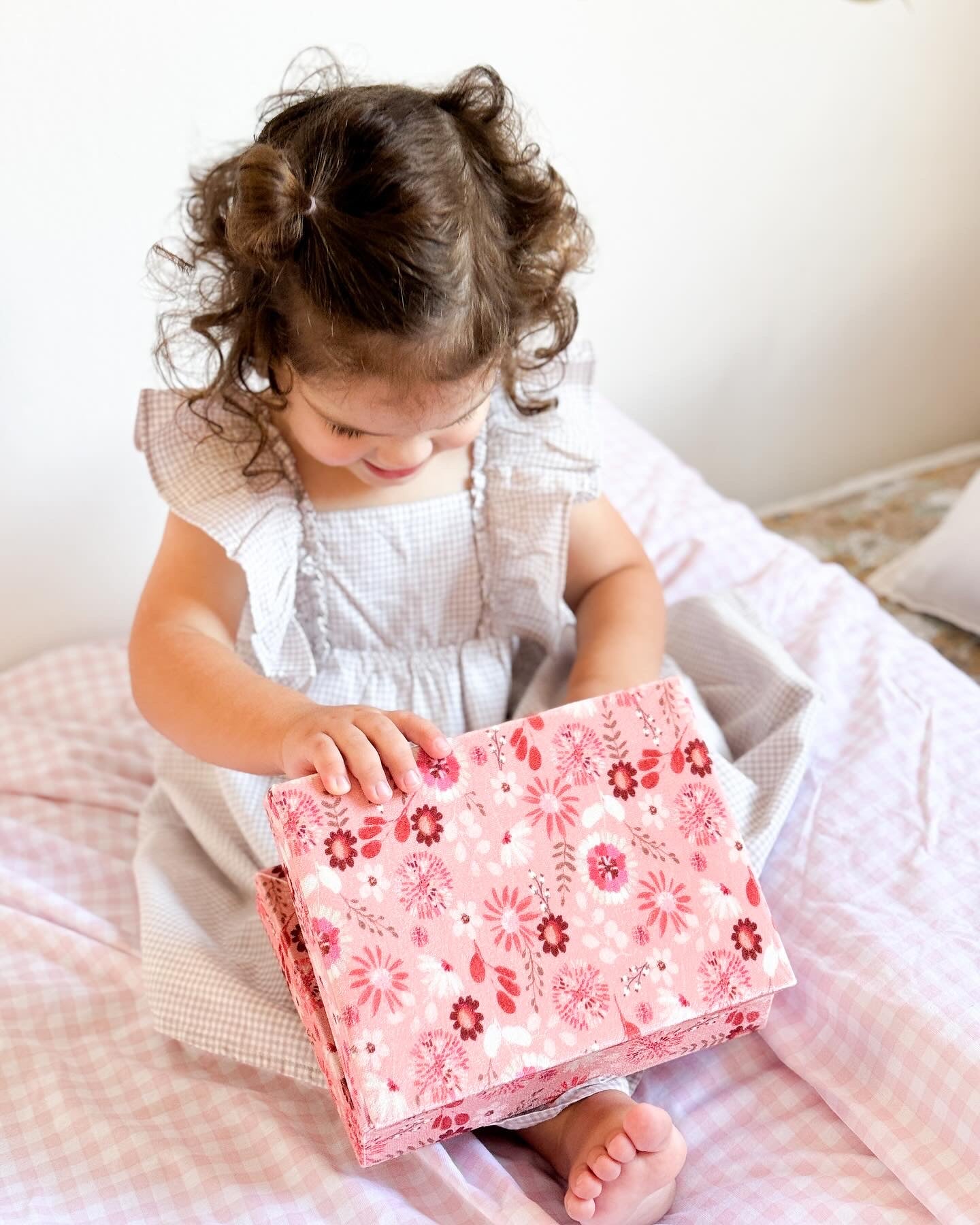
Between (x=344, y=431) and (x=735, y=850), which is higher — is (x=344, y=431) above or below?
above

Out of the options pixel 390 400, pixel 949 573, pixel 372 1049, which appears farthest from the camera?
pixel 949 573

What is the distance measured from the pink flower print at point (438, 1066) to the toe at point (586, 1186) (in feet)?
0.42

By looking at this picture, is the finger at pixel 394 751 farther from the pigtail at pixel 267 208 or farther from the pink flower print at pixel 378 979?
the pigtail at pixel 267 208

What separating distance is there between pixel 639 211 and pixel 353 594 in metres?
0.65

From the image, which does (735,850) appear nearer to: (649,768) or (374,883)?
(649,768)

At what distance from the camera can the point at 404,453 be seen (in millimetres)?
813

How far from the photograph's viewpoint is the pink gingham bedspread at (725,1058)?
731 millimetres

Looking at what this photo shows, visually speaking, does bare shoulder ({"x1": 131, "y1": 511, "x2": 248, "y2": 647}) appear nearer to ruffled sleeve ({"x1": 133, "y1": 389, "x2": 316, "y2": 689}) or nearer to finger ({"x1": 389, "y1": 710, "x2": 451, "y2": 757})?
ruffled sleeve ({"x1": 133, "y1": 389, "x2": 316, "y2": 689})

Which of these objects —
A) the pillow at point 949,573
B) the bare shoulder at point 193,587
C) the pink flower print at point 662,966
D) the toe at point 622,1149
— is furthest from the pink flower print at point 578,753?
the pillow at point 949,573

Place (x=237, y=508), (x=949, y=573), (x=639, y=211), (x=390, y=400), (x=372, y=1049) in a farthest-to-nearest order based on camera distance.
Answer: (x=639, y=211) → (x=949, y=573) → (x=237, y=508) → (x=390, y=400) → (x=372, y=1049)

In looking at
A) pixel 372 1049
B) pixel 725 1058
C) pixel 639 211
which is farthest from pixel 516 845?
pixel 639 211

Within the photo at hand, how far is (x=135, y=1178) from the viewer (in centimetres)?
74

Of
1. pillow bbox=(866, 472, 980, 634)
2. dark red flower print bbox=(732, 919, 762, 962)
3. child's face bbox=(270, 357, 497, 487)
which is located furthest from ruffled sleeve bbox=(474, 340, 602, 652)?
pillow bbox=(866, 472, 980, 634)

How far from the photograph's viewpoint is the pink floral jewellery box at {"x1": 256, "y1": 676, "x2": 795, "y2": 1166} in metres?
0.66
